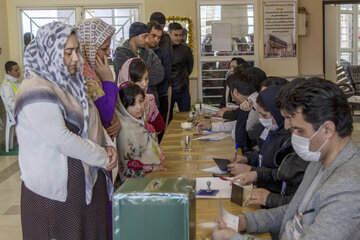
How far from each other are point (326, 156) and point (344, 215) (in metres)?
0.24

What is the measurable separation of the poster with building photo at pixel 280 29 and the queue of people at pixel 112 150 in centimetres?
574

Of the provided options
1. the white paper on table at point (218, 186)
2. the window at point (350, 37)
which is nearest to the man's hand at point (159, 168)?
the white paper on table at point (218, 186)

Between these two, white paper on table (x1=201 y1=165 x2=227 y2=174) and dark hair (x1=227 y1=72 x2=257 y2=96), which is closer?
white paper on table (x1=201 y1=165 x2=227 y2=174)

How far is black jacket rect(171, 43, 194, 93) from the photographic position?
601 cm

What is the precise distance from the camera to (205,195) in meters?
2.07

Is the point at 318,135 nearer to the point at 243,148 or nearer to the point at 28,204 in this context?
the point at 28,204

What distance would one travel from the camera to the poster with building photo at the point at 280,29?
8727mm

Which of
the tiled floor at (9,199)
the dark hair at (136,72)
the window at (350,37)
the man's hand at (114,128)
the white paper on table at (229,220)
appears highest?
the window at (350,37)

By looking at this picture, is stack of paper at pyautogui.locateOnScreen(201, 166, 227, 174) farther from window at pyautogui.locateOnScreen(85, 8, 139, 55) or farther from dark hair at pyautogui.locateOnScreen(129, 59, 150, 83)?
window at pyautogui.locateOnScreen(85, 8, 139, 55)

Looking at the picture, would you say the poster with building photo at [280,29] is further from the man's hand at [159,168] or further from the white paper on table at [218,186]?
the white paper on table at [218,186]

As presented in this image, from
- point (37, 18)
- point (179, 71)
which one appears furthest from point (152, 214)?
point (37, 18)

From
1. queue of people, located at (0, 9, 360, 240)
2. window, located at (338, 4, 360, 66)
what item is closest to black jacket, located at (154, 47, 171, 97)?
queue of people, located at (0, 9, 360, 240)

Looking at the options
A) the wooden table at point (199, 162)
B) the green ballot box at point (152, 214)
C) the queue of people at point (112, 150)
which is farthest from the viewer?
the wooden table at point (199, 162)

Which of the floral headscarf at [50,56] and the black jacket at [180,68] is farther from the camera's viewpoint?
the black jacket at [180,68]
